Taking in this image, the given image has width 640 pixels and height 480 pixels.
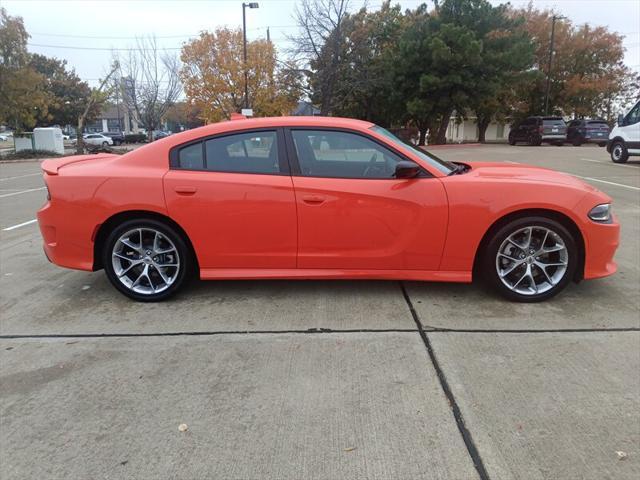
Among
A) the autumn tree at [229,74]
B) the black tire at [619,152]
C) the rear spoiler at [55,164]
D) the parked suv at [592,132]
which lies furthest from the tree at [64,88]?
the rear spoiler at [55,164]

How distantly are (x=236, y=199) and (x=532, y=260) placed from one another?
2.43 m

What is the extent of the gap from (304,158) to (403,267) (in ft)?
3.91

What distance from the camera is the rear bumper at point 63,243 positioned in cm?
419

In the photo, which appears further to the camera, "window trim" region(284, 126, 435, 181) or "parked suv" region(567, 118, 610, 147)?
"parked suv" region(567, 118, 610, 147)

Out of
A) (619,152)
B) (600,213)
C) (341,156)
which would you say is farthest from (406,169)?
(619,152)

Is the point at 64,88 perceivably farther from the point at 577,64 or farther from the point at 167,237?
the point at 167,237

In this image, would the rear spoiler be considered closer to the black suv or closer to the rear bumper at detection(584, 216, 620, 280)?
the rear bumper at detection(584, 216, 620, 280)

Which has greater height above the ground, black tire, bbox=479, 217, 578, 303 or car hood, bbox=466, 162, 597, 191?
car hood, bbox=466, 162, 597, 191

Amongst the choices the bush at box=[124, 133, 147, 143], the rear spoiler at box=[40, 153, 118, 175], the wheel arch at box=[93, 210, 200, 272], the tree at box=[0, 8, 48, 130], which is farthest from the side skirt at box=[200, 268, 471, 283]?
the bush at box=[124, 133, 147, 143]

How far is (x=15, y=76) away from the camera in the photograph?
28.6 m

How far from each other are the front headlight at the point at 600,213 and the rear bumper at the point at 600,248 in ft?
0.14

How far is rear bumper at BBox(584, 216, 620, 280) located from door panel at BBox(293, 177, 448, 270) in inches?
45.9

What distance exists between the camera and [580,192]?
3.98 m

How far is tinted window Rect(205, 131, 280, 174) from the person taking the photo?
4.11 metres
